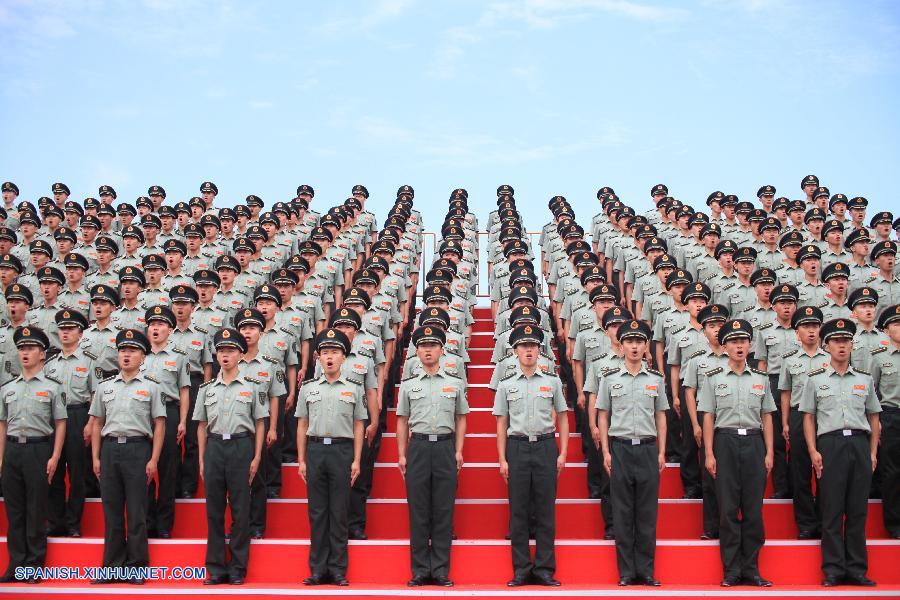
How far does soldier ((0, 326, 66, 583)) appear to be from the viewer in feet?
20.3

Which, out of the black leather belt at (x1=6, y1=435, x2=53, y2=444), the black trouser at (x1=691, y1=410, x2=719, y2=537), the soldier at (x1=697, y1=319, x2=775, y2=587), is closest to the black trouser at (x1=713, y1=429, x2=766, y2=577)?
the soldier at (x1=697, y1=319, x2=775, y2=587)

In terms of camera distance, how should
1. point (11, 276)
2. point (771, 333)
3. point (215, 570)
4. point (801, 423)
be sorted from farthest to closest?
point (11, 276) → point (771, 333) → point (801, 423) → point (215, 570)

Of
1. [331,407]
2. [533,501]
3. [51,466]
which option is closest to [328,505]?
[331,407]

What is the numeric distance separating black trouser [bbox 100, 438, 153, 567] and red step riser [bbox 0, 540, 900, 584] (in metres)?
0.17

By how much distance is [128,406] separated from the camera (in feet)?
20.4

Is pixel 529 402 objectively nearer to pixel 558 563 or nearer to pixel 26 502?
pixel 558 563

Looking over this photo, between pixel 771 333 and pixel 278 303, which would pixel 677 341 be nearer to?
pixel 771 333

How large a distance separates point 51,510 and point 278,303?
2555 millimetres

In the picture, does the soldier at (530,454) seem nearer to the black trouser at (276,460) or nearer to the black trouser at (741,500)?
the black trouser at (741,500)

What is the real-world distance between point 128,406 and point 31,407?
30.2 inches

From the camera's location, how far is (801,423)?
655cm

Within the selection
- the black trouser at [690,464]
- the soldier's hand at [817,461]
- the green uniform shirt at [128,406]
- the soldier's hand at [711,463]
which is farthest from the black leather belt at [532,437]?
the green uniform shirt at [128,406]

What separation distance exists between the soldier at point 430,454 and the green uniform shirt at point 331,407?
1.10 feet

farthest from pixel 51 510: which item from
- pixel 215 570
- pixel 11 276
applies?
pixel 11 276
